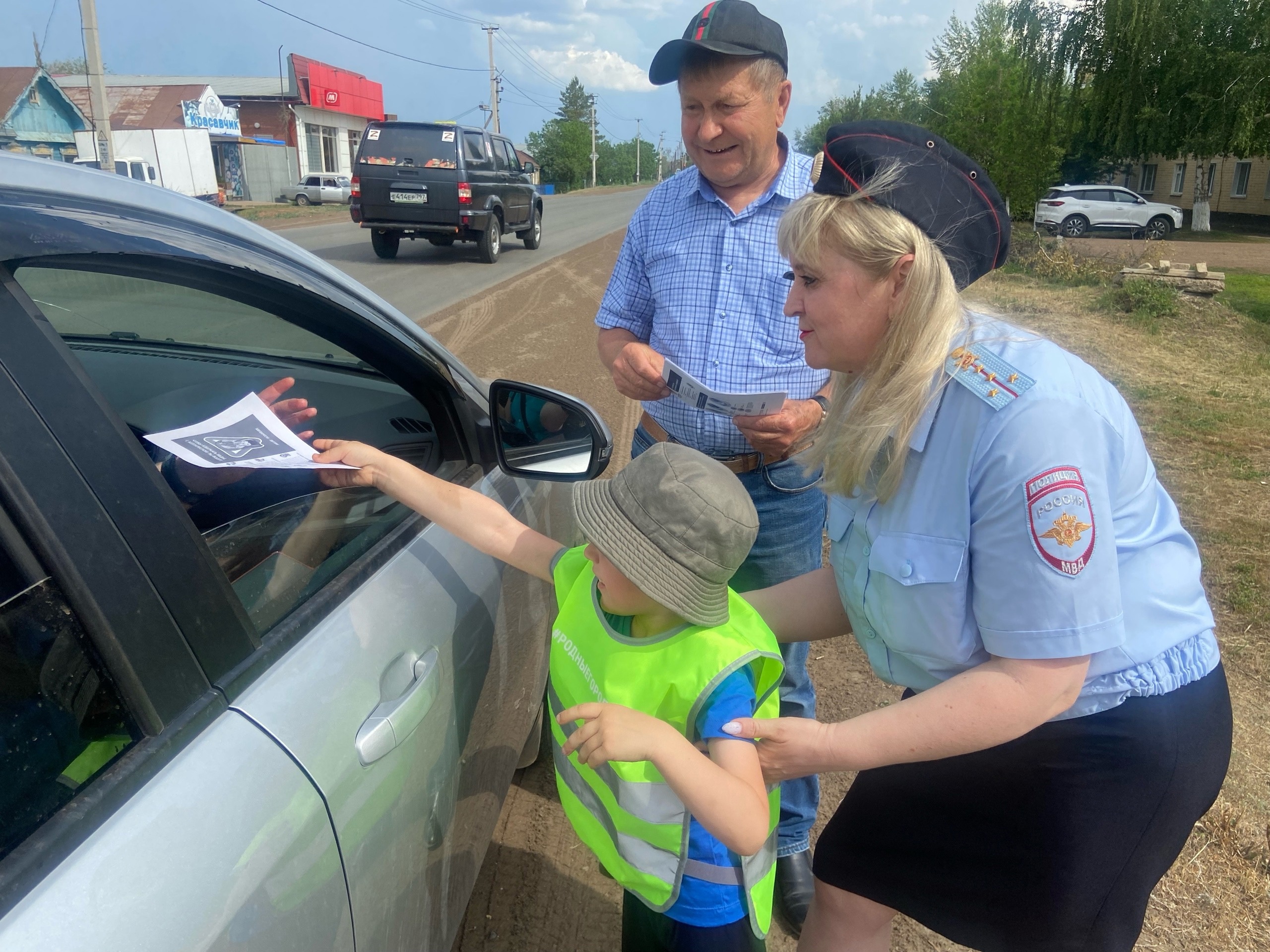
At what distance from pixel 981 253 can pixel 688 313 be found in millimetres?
1135

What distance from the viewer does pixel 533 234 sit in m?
20.1

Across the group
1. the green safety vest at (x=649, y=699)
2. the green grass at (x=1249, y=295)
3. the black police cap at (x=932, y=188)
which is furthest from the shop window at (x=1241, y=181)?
the green safety vest at (x=649, y=699)

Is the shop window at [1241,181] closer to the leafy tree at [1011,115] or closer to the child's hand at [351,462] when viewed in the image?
the leafy tree at [1011,115]

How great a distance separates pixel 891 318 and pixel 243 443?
3.41 ft

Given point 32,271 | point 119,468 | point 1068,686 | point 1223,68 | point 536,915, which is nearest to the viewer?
point 119,468

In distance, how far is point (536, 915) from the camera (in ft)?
8.04

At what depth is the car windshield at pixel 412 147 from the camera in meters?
15.6

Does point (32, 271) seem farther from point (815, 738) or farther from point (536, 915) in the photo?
point (536, 915)

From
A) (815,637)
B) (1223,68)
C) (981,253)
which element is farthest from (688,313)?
(1223,68)

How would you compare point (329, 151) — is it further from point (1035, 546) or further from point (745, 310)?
point (1035, 546)

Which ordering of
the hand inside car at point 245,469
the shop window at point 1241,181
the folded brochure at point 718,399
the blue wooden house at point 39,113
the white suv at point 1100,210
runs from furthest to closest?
the shop window at point 1241,181 < the blue wooden house at point 39,113 < the white suv at point 1100,210 < the folded brochure at point 718,399 < the hand inside car at point 245,469

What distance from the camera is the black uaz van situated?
15.4 meters

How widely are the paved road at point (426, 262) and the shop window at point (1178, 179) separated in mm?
28392

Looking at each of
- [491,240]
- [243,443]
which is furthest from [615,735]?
[491,240]
